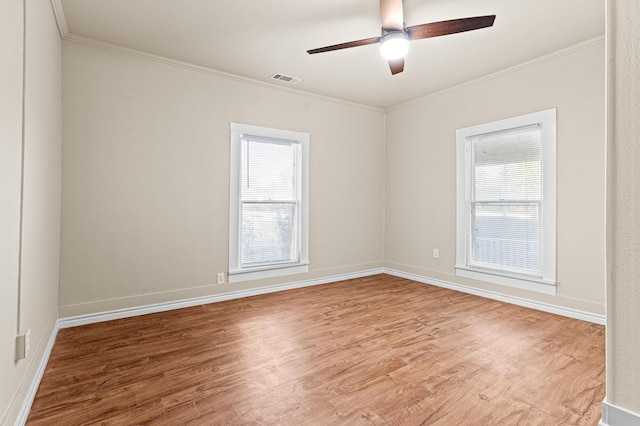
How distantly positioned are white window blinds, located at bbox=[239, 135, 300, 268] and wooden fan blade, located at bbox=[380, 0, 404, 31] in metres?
2.27

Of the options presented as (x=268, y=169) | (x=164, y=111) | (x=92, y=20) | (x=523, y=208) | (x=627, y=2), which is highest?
(x=92, y=20)

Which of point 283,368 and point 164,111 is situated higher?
point 164,111

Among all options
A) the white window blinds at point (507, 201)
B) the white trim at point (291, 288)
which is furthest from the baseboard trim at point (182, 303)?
the white window blinds at point (507, 201)

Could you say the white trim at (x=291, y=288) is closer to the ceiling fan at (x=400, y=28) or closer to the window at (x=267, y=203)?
the window at (x=267, y=203)

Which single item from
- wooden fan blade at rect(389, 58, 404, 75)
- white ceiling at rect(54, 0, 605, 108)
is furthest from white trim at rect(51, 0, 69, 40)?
wooden fan blade at rect(389, 58, 404, 75)

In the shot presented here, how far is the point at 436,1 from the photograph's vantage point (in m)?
2.58

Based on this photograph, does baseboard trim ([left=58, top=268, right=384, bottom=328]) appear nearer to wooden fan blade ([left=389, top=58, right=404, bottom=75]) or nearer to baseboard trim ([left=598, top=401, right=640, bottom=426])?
wooden fan blade ([left=389, top=58, right=404, bottom=75])

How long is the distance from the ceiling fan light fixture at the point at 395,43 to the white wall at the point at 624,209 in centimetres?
131

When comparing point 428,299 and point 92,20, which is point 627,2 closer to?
point 428,299

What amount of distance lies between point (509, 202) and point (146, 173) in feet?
13.6

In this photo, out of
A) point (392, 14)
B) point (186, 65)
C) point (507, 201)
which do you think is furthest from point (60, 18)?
point (507, 201)

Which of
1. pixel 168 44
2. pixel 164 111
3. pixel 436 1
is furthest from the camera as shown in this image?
pixel 164 111

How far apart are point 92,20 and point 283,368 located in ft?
10.9

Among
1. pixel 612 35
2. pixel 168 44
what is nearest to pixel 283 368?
pixel 612 35
